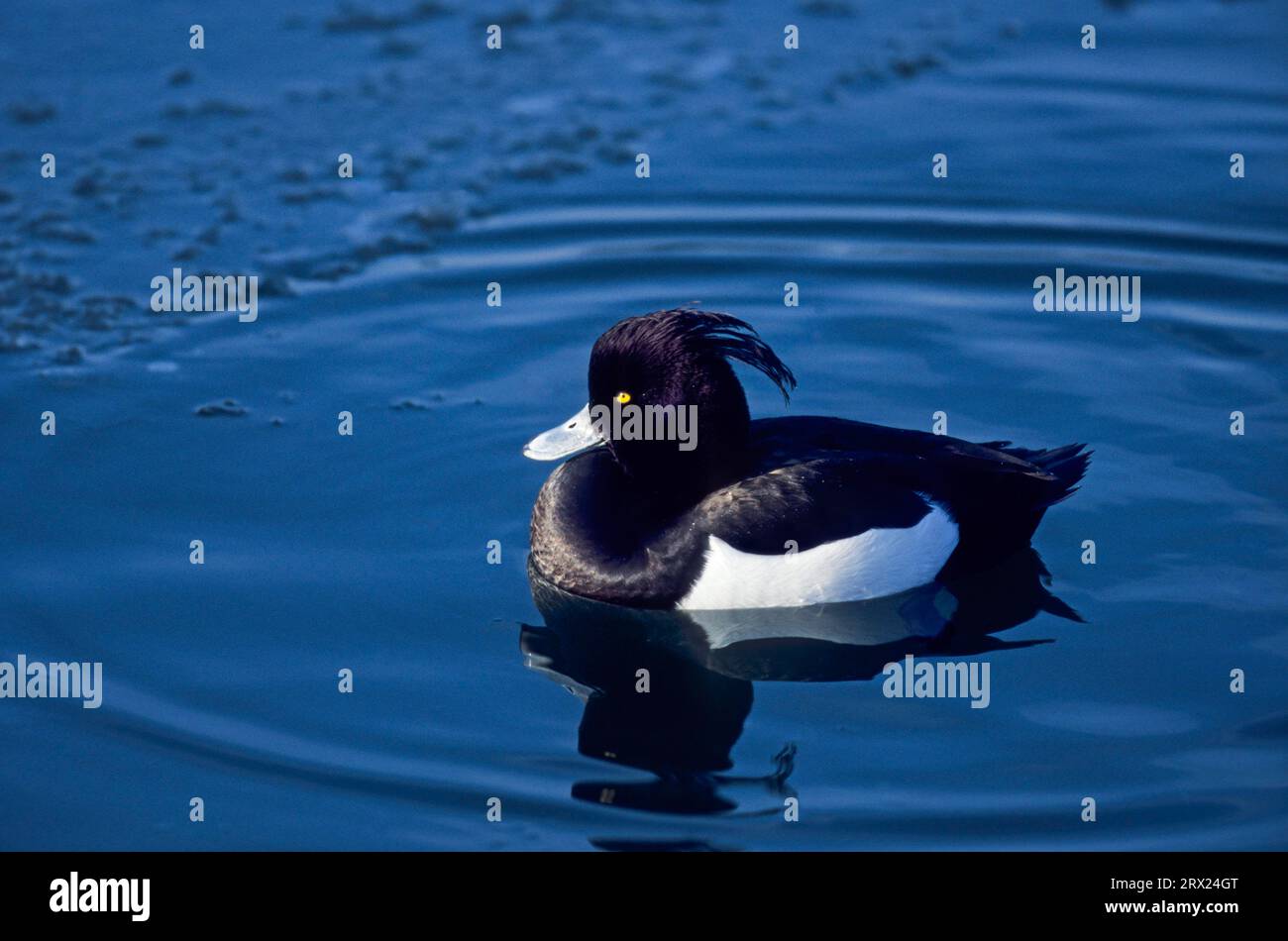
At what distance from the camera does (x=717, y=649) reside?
698 cm

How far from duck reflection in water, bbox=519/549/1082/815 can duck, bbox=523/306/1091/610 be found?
3.6 inches

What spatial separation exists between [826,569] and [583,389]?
94.8 inches

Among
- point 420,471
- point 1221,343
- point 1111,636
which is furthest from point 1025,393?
point 420,471

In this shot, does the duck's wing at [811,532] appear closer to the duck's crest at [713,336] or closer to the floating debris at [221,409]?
the duck's crest at [713,336]

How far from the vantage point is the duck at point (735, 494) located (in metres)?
A: 6.80

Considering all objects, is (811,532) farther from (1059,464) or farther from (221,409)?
(221,409)

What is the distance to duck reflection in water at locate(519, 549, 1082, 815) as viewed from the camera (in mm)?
6398

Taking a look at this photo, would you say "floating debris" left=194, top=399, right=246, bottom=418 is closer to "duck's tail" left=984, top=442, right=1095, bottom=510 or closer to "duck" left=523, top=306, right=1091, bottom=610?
"duck" left=523, top=306, right=1091, bottom=610

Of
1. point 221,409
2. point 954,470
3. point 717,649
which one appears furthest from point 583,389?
point 954,470

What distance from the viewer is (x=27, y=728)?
6.45 m

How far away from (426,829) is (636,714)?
1089 mm

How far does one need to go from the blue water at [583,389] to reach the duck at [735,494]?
9.4 inches

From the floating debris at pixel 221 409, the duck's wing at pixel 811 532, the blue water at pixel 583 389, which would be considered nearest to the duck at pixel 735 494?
the duck's wing at pixel 811 532

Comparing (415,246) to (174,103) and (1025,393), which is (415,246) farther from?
(1025,393)
